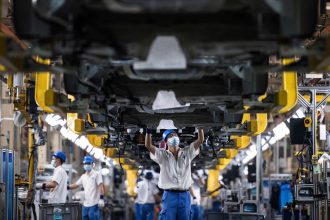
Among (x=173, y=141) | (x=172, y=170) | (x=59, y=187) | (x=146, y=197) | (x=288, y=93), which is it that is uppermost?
(x=288, y=93)

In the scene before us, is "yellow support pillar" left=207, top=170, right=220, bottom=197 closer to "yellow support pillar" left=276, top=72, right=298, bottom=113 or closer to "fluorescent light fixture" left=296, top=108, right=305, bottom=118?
"fluorescent light fixture" left=296, top=108, right=305, bottom=118

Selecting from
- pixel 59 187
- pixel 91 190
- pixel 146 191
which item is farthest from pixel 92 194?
pixel 146 191

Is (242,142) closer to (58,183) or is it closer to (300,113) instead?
(300,113)

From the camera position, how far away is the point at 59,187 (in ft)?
38.9

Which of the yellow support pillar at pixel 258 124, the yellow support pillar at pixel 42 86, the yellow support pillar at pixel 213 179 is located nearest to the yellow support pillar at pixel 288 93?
the yellow support pillar at pixel 42 86

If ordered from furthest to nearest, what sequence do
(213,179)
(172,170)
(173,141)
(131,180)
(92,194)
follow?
(213,179) < (131,180) < (92,194) < (172,170) < (173,141)

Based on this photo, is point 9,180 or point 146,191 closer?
point 9,180

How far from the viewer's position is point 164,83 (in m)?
6.73

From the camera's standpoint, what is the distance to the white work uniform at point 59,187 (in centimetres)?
1164

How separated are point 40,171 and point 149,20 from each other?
10689 millimetres

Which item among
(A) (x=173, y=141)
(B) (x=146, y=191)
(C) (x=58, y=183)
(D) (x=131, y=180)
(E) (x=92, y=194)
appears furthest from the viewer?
(D) (x=131, y=180)

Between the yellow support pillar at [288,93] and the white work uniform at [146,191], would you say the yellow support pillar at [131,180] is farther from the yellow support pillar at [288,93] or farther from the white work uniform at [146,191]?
the yellow support pillar at [288,93]

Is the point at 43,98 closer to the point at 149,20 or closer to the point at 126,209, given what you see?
the point at 149,20

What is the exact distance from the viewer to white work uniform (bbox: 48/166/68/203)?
11641 mm
